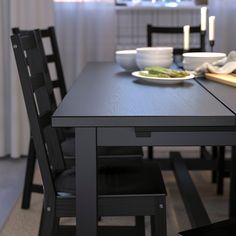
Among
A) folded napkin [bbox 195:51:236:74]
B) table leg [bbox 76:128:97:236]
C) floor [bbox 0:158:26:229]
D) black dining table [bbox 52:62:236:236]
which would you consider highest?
folded napkin [bbox 195:51:236:74]

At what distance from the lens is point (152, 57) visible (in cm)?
204

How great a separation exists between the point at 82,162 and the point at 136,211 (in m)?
0.29

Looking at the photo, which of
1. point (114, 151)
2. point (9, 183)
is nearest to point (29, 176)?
point (9, 183)

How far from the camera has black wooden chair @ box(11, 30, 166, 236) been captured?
1451mm

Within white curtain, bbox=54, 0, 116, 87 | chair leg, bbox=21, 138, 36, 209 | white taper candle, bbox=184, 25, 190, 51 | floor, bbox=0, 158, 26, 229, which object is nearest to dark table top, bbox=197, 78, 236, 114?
white taper candle, bbox=184, 25, 190, 51

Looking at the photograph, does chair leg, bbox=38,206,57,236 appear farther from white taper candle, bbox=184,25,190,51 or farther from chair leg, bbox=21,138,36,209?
white taper candle, bbox=184,25,190,51

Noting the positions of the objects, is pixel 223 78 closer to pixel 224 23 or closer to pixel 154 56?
pixel 154 56

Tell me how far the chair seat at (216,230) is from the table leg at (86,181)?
26 centimetres

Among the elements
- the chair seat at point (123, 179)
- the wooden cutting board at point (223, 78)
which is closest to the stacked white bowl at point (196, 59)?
the wooden cutting board at point (223, 78)

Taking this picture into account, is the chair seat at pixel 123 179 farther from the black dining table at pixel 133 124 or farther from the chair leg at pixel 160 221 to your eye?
the black dining table at pixel 133 124

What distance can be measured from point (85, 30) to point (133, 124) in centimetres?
219

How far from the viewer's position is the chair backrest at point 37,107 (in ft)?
4.77

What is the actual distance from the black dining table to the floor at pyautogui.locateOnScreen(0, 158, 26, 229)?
1167mm

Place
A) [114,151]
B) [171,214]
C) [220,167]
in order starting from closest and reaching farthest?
1. [114,151]
2. [171,214]
3. [220,167]
